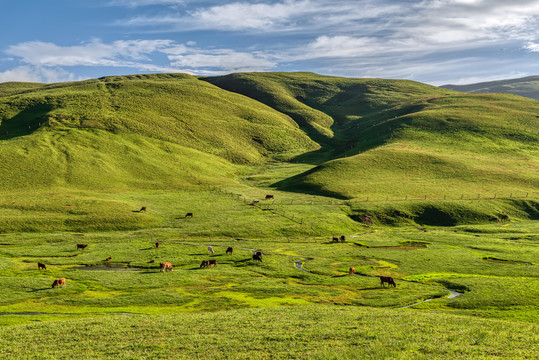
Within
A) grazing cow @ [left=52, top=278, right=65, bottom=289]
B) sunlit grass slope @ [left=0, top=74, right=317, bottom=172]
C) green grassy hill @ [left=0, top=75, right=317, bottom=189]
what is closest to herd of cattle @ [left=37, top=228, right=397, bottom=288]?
grazing cow @ [left=52, top=278, right=65, bottom=289]

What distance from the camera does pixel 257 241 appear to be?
70688mm

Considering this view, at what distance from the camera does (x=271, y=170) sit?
519ft

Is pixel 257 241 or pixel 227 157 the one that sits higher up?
pixel 227 157

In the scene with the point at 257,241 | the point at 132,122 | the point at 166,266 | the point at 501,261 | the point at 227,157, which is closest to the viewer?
the point at 166,266

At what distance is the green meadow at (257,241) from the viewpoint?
998 inches

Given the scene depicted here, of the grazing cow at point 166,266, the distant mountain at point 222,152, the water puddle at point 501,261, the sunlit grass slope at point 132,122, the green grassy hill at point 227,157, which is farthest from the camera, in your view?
the sunlit grass slope at point 132,122

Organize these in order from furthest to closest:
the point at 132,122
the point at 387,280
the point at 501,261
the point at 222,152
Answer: the point at 222,152 → the point at 132,122 → the point at 501,261 → the point at 387,280

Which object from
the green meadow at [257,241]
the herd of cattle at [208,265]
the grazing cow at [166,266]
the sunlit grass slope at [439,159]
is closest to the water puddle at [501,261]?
the green meadow at [257,241]

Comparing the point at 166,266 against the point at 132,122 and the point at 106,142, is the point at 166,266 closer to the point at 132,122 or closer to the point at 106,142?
the point at 106,142

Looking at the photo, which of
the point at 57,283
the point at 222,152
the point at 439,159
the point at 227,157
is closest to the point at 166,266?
the point at 57,283

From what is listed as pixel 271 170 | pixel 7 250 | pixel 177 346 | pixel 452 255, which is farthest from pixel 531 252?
pixel 271 170

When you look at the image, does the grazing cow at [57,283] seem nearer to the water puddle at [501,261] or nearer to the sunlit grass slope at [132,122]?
the water puddle at [501,261]

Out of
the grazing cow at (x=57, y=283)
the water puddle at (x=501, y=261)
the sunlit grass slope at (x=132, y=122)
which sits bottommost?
the water puddle at (x=501, y=261)

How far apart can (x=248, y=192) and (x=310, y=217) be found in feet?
103
